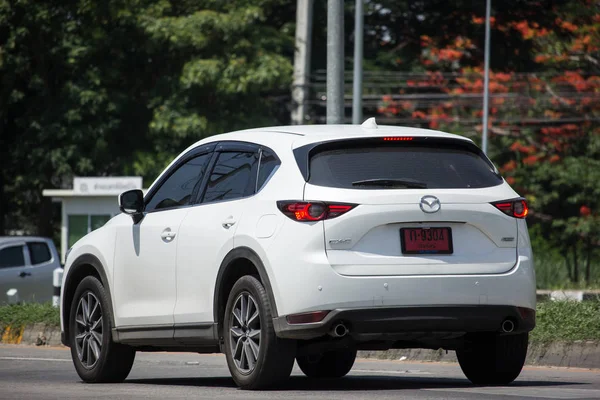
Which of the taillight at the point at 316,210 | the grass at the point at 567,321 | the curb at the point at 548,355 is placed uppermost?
the taillight at the point at 316,210

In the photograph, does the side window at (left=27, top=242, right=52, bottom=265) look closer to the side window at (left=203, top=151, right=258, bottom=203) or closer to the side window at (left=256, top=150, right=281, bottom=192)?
the side window at (left=203, top=151, right=258, bottom=203)

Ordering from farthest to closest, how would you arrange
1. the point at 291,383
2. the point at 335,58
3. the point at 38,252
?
the point at 38,252
the point at 335,58
the point at 291,383

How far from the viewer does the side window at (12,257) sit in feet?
80.2

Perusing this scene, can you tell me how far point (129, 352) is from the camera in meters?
10.1

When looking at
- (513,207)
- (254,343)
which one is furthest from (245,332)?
(513,207)

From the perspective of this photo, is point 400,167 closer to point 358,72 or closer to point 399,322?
point 399,322

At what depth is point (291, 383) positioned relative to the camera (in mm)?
9562

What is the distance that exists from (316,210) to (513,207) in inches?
48.7

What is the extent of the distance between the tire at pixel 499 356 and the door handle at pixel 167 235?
201 cm

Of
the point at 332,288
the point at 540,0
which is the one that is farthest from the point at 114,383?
the point at 540,0

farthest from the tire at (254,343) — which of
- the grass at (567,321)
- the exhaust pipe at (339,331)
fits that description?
the grass at (567,321)

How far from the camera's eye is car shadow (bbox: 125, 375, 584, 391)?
9094mm

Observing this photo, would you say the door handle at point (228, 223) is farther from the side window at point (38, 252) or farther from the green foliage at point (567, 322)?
the side window at point (38, 252)

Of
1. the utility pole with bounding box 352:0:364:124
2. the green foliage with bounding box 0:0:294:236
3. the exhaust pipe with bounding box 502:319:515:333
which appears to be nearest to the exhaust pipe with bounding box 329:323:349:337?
the exhaust pipe with bounding box 502:319:515:333
